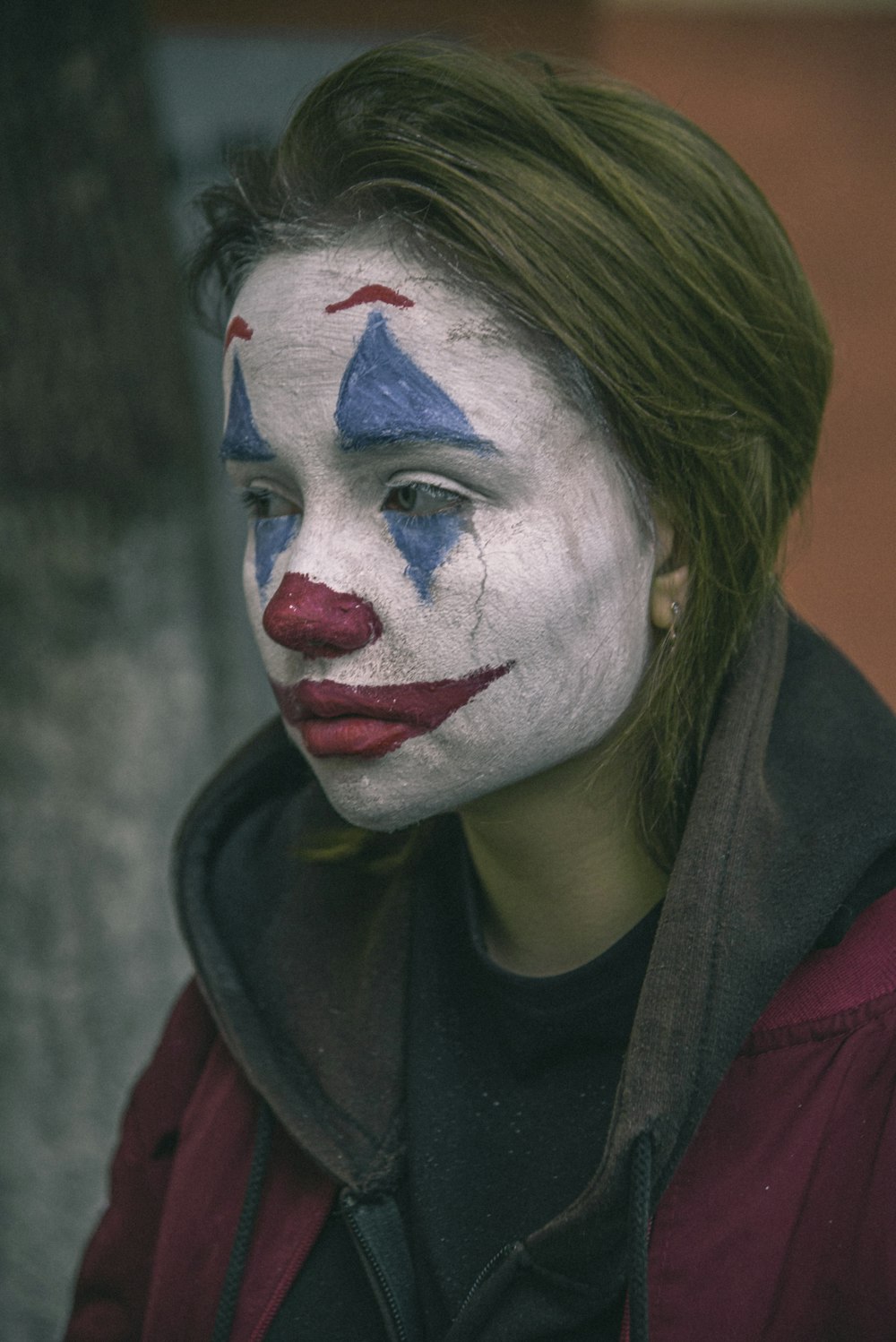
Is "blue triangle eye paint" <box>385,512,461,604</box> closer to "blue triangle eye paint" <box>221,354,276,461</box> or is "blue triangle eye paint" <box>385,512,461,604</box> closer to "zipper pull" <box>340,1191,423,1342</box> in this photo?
"blue triangle eye paint" <box>221,354,276,461</box>

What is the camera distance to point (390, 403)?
1.25 meters

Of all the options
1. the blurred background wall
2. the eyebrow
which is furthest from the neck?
the blurred background wall

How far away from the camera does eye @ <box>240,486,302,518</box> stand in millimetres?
1415

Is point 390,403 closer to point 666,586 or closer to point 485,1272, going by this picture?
point 666,586

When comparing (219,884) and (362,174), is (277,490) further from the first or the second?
(219,884)

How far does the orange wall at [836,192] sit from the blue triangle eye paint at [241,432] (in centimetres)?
212

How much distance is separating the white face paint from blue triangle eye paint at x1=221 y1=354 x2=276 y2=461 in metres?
0.01

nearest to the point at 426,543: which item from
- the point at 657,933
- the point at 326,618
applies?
the point at 326,618

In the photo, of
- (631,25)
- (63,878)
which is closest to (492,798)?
(63,878)

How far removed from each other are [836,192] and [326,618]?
259 cm

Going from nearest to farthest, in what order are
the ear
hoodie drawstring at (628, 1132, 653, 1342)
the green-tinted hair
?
hoodie drawstring at (628, 1132, 653, 1342) < the green-tinted hair < the ear

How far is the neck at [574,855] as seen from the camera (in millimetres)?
1416

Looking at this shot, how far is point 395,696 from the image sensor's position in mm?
1288

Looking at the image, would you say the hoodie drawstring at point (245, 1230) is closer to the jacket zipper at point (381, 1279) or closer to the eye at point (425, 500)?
the jacket zipper at point (381, 1279)
